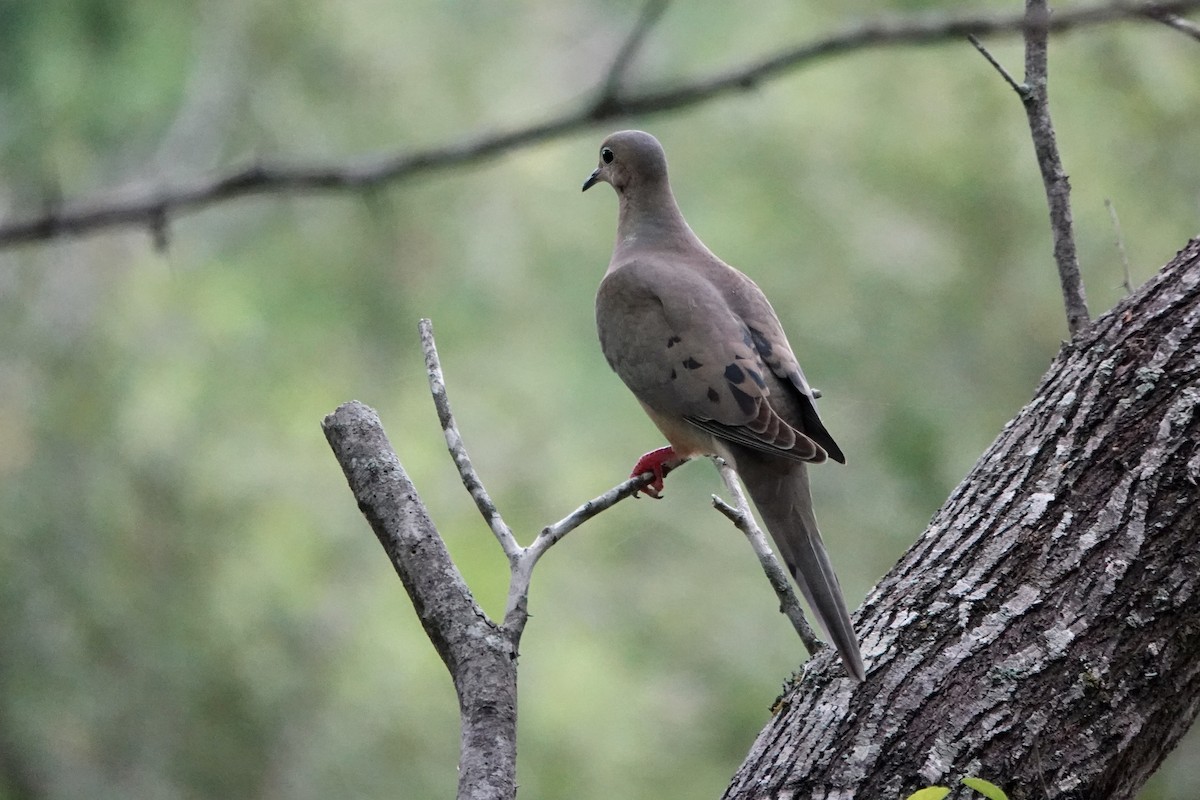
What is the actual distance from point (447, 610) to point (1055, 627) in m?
1.05

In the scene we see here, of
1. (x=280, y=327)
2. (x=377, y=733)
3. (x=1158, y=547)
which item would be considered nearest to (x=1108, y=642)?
(x=1158, y=547)

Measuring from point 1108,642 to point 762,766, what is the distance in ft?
2.07

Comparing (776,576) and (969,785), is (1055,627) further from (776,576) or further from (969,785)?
(776,576)

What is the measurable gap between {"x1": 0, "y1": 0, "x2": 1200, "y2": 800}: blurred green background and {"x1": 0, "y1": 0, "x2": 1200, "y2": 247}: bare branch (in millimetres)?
3808

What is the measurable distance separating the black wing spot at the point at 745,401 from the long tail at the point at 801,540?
111 mm

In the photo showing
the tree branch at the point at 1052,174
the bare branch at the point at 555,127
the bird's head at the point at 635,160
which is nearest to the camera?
the bare branch at the point at 555,127

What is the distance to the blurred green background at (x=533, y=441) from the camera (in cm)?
555

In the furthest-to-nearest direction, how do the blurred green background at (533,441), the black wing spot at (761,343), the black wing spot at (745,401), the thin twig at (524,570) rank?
1. the blurred green background at (533,441)
2. the black wing spot at (761,343)
3. the black wing spot at (745,401)
4. the thin twig at (524,570)

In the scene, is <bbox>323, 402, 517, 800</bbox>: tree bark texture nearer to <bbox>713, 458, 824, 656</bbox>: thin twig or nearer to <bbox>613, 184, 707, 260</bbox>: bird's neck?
<bbox>713, 458, 824, 656</bbox>: thin twig

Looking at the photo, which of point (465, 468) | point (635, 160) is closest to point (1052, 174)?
point (465, 468)

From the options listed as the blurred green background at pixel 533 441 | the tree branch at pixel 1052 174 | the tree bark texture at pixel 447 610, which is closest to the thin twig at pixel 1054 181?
the tree branch at pixel 1052 174

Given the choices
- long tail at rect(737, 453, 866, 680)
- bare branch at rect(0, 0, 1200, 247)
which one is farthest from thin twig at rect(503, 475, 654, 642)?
bare branch at rect(0, 0, 1200, 247)

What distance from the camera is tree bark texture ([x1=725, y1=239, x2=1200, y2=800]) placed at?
7.12 ft

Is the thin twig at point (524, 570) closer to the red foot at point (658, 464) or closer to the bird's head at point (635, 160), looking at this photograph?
the red foot at point (658, 464)
